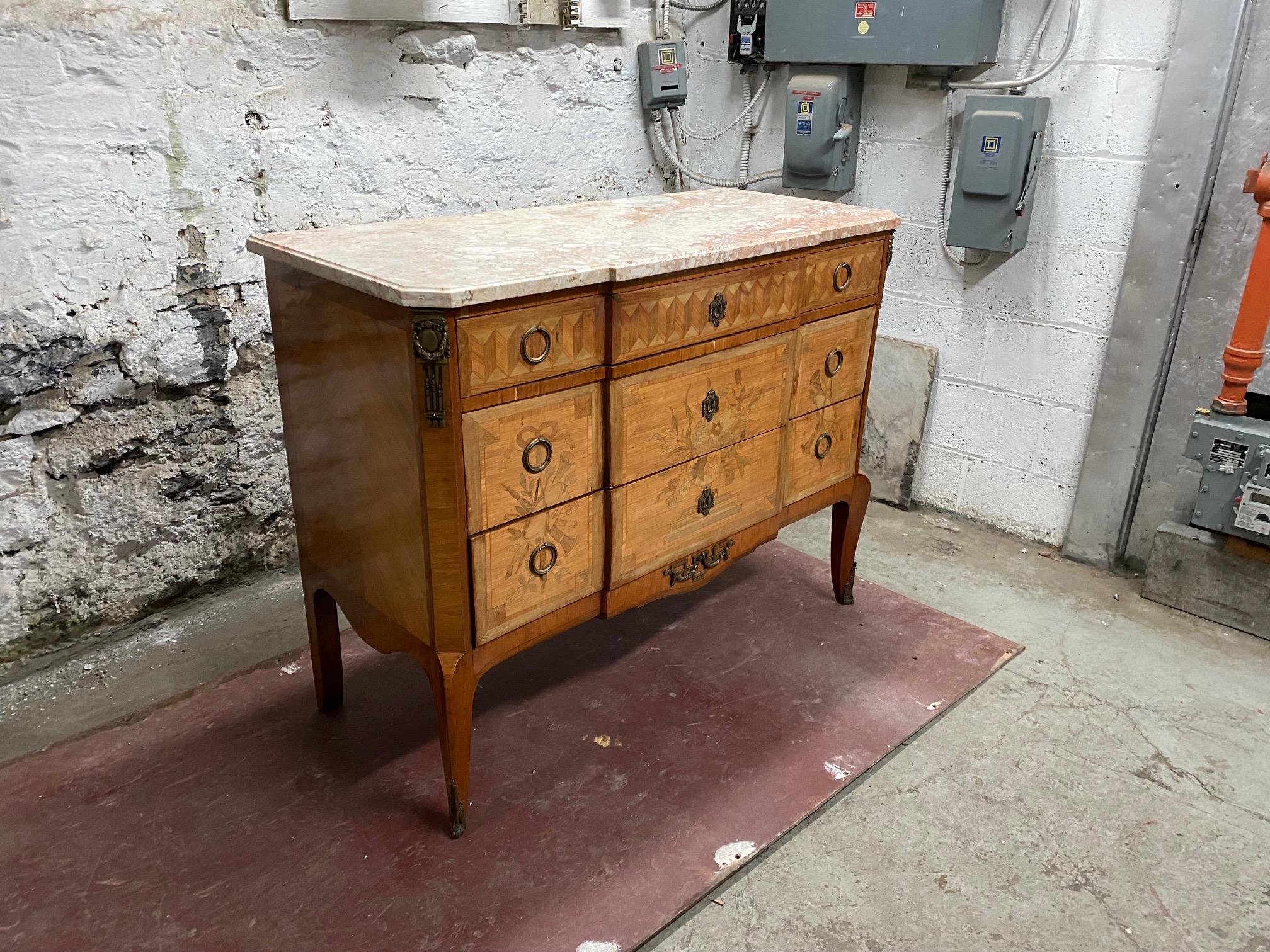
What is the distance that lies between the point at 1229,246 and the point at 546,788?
6.72 feet

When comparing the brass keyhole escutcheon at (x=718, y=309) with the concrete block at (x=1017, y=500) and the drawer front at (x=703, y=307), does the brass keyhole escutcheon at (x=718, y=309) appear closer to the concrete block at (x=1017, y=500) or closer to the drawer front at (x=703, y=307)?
the drawer front at (x=703, y=307)

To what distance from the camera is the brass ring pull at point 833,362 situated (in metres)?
2.12

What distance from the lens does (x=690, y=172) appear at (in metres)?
3.23

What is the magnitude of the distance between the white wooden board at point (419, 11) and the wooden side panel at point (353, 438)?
849mm

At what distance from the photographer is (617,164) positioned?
3068 mm

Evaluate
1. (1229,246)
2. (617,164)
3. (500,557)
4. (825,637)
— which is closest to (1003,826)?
(825,637)


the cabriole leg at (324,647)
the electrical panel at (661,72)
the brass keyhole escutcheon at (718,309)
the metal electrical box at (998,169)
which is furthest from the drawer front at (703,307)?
the electrical panel at (661,72)

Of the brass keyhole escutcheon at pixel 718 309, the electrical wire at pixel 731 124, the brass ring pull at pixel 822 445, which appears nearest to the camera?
the brass keyhole escutcheon at pixel 718 309

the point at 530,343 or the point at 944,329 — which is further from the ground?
the point at 530,343

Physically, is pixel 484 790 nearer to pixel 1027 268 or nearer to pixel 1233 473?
pixel 1233 473

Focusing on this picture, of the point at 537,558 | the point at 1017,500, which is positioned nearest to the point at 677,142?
the point at 1017,500

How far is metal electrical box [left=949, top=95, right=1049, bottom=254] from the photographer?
2.46 m

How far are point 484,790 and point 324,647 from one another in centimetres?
45

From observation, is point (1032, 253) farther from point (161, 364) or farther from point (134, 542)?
point (134, 542)
